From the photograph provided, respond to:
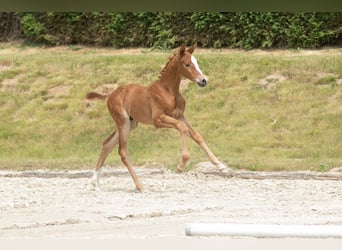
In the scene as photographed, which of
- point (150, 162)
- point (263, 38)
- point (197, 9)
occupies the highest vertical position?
point (197, 9)

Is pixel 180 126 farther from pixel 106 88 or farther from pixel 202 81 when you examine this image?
pixel 106 88

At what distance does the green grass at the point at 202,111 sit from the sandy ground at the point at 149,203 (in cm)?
107

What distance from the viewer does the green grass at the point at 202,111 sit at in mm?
13719

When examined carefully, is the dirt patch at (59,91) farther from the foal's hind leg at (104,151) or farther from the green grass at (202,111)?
the foal's hind leg at (104,151)

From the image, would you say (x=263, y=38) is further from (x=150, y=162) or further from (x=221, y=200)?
(x=221, y=200)

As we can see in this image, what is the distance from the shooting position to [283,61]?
17.2 metres

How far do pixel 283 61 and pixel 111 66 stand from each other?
3.83 metres

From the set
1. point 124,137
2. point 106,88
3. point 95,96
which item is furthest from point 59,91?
point 124,137

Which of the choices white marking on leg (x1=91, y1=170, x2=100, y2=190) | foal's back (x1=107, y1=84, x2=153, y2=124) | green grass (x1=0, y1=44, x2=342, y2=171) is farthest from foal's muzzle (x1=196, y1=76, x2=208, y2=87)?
green grass (x1=0, y1=44, x2=342, y2=171)

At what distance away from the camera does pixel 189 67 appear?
9938 mm

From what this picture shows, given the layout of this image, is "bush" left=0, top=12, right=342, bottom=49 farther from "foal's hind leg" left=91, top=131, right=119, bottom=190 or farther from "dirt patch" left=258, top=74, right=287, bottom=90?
"foal's hind leg" left=91, top=131, right=119, bottom=190

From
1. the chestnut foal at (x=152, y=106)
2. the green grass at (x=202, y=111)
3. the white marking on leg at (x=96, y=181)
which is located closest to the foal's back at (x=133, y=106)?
the chestnut foal at (x=152, y=106)

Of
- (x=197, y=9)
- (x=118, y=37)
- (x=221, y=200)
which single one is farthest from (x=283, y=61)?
(x=197, y=9)

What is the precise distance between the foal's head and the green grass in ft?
9.64
